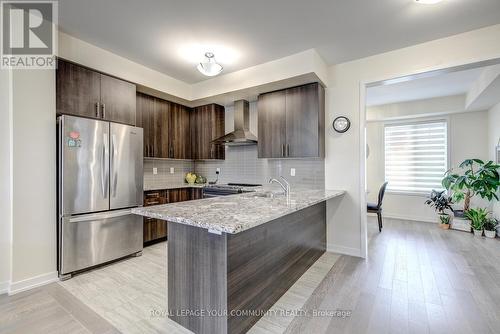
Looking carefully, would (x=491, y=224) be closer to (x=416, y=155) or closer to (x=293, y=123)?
(x=416, y=155)

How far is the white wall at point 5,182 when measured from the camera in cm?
233

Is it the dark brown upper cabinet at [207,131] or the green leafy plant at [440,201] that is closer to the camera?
the dark brown upper cabinet at [207,131]

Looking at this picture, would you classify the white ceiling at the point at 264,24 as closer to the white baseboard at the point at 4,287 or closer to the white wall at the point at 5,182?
the white wall at the point at 5,182

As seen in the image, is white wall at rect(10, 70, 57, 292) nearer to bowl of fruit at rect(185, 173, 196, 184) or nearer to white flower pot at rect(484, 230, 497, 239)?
bowl of fruit at rect(185, 173, 196, 184)

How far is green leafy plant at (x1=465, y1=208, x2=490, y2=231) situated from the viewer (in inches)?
166

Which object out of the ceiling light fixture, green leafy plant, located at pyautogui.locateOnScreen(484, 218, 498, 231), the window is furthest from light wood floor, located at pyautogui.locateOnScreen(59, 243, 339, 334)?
the window

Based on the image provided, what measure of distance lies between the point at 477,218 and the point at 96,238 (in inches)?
242

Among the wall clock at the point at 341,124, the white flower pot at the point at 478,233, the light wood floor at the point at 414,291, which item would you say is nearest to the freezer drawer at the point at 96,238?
the light wood floor at the point at 414,291

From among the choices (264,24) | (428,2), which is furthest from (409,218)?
(264,24)

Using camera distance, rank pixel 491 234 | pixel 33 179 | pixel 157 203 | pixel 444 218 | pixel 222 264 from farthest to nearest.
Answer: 1. pixel 444 218
2. pixel 491 234
3. pixel 157 203
4. pixel 33 179
5. pixel 222 264

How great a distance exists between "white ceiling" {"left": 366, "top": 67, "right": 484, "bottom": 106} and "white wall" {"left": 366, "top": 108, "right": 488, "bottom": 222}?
0.74 metres

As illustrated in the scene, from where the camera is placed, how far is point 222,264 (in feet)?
5.17

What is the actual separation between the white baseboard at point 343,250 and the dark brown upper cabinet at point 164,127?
2959mm

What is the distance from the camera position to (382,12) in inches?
89.9
